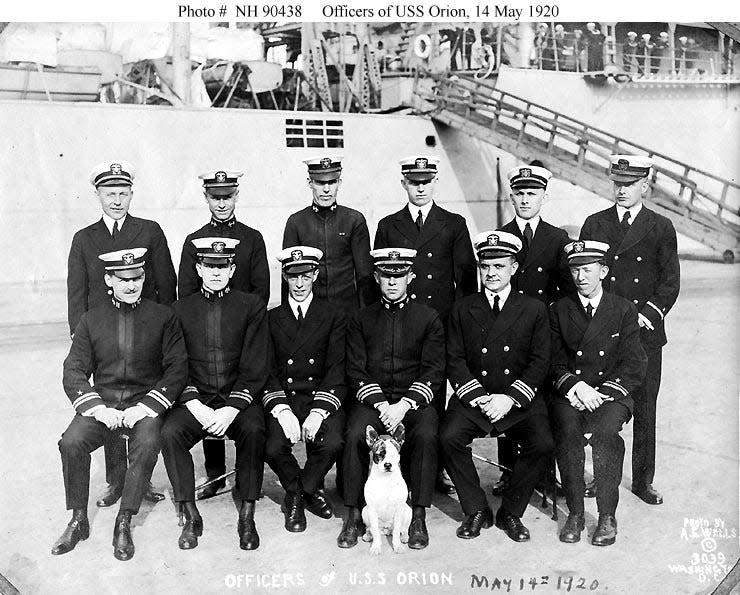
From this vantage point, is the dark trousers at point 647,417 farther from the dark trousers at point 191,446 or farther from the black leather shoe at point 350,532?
the dark trousers at point 191,446

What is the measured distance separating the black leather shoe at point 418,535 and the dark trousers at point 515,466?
235 mm

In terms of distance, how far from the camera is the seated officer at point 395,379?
3.54 m

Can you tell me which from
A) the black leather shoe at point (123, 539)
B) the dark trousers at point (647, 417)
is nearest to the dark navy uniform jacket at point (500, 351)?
the dark trousers at point (647, 417)

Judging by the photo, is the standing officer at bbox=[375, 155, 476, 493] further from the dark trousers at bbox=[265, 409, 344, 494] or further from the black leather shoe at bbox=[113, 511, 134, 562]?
the black leather shoe at bbox=[113, 511, 134, 562]

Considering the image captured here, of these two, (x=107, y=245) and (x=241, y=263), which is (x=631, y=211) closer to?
(x=241, y=263)

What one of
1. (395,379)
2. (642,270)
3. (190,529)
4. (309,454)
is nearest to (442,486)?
(395,379)

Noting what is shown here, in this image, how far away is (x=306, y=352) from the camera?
3875 millimetres

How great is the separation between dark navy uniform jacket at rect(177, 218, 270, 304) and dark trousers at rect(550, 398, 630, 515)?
5.89ft

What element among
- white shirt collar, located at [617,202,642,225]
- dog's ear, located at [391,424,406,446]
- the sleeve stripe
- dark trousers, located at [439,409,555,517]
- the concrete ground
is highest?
white shirt collar, located at [617,202,642,225]

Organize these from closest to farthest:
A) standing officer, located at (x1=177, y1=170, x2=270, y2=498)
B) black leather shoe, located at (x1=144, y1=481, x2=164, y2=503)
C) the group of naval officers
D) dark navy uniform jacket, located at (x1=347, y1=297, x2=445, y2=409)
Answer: the group of naval officers, dark navy uniform jacket, located at (x1=347, y1=297, x2=445, y2=409), black leather shoe, located at (x1=144, y1=481, x2=164, y2=503), standing officer, located at (x1=177, y1=170, x2=270, y2=498)

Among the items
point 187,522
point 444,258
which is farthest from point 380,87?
point 187,522

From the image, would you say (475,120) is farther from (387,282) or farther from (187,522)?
(187,522)

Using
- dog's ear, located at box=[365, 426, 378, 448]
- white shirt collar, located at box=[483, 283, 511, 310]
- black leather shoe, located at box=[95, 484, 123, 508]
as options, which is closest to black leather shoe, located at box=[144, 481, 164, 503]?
black leather shoe, located at box=[95, 484, 123, 508]

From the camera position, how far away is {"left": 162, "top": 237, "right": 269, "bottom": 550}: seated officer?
3.60m
